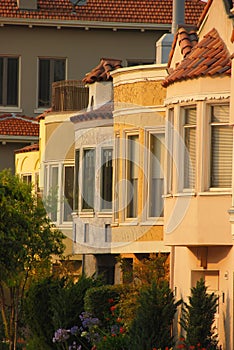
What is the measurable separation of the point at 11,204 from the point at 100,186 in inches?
150

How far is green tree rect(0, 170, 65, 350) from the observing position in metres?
41.9

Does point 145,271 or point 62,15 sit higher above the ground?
point 62,15

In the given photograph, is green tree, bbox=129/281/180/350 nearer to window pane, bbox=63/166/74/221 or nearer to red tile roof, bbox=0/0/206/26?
window pane, bbox=63/166/74/221

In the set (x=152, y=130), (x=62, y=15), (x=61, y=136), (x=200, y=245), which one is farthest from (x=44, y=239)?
(x=62, y=15)

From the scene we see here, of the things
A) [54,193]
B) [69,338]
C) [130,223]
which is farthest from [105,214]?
[54,193]

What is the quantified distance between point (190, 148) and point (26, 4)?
3049 centimetres

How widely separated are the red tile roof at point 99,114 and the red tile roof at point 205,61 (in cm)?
710

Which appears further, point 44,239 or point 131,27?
point 131,27

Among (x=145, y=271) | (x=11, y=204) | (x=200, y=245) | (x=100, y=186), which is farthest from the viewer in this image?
(x=11, y=204)

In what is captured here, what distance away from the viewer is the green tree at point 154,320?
30156 millimetres

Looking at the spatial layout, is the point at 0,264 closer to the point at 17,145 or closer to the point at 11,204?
the point at 11,204

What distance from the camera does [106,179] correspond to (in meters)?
39.8

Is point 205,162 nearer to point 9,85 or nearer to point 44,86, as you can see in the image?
point 44,86

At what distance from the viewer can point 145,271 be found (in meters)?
34.2
